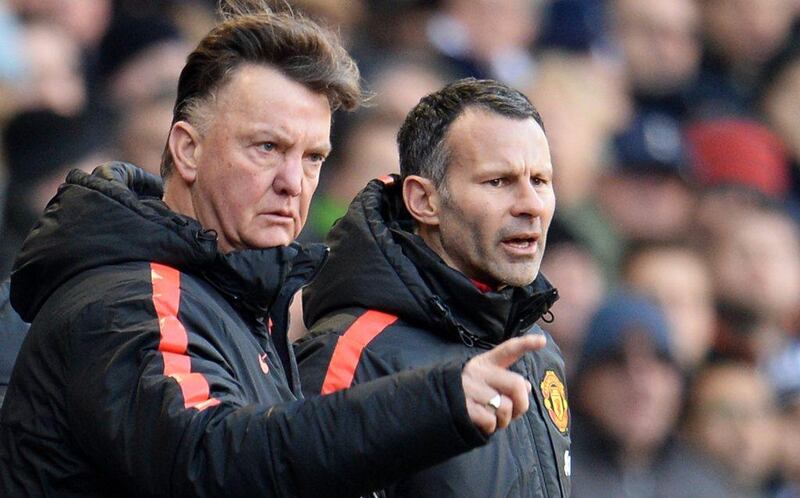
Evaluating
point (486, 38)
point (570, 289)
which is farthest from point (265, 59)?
point (486, 38)

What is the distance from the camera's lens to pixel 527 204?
2.94 meters

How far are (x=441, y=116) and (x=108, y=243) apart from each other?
112 centimetres

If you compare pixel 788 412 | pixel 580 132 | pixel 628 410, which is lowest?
pixel 788 412

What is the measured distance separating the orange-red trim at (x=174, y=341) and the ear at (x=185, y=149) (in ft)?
0.71

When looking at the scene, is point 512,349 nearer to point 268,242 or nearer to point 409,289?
point 268,242

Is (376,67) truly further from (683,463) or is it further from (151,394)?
(151,394)

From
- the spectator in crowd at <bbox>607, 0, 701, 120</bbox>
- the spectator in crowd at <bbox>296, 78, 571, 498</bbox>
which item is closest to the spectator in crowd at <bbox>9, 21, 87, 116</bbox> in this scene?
the spectator in crowd at <bbox>296, 78, 571, 498</bbox>

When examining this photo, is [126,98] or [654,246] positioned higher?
[126,98]

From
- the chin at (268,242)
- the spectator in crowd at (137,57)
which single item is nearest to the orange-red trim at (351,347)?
the chin at (268,242)

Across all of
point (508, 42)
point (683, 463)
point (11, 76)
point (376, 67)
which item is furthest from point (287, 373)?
point (508, 42)

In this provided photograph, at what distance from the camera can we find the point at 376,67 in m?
5.41

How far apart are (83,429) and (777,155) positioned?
579cm

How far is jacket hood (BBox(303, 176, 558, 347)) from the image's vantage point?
9.46 ft

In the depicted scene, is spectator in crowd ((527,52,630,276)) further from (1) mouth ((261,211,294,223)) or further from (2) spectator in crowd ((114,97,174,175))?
(1) mouth ((261,211,294,223))
